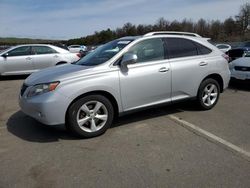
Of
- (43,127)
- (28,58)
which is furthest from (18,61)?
(43,127)

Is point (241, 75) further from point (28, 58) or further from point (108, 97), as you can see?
point (28, 58)

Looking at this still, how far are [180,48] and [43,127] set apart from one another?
299 centimetres

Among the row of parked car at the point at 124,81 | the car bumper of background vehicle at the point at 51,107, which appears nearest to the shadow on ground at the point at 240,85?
the row of parked car at the point at 124,81

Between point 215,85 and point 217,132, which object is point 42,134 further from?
point 215,85

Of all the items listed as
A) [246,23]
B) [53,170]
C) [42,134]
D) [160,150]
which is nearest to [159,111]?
[160,150]

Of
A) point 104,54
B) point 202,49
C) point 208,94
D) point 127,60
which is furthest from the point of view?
point 208,94

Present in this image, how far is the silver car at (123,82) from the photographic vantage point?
456 centimetres

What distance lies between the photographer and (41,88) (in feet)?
15.2

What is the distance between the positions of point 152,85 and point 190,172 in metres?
2.05

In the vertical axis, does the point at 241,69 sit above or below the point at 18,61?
below

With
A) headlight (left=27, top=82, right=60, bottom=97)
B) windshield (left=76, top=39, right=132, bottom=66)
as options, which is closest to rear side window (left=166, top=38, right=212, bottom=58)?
windshield (left=76, top=39, right=132, bottom=66)

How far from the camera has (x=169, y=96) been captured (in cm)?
559

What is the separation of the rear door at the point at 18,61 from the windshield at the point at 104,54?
7012 millimetres

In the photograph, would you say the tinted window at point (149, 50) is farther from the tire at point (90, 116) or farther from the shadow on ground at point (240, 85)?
the shadow on ground at point (240, 85)
